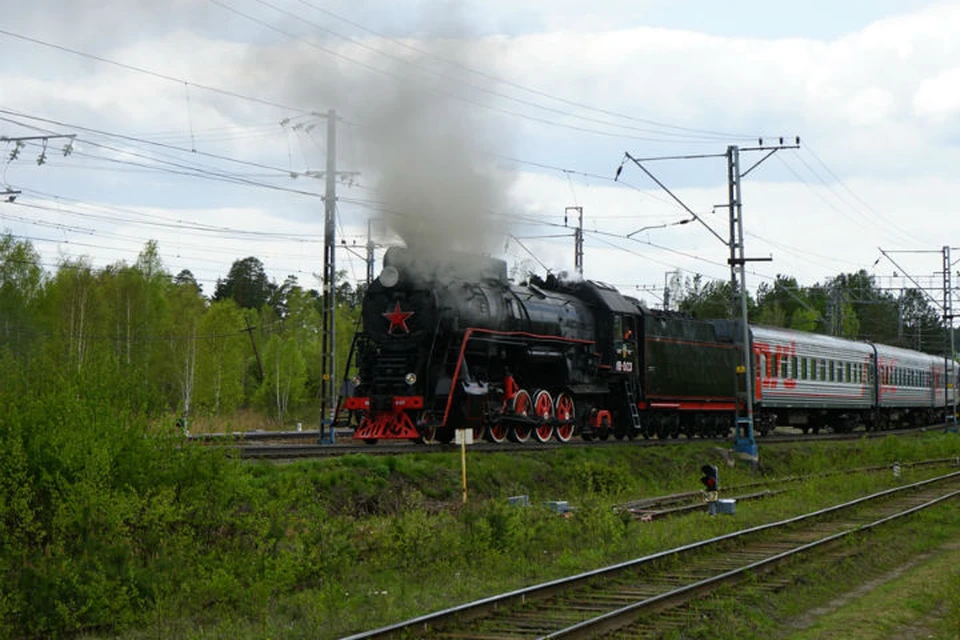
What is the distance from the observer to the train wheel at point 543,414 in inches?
997

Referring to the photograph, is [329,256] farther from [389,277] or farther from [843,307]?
[843,307]

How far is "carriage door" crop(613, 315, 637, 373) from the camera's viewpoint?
2850 cm

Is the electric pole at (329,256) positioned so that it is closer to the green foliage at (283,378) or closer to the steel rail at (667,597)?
the steel rail at (667,597)

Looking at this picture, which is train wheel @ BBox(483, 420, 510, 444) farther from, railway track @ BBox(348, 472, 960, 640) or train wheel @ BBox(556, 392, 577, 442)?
railway track @ BBox(348, 472, 960, 640)

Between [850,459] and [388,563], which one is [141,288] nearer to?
[850,459]

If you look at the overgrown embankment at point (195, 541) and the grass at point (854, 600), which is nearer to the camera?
the overgrown embankment at point (195, 541)

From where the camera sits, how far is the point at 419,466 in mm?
19469

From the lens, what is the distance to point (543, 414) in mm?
25609

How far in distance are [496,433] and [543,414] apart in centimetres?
165

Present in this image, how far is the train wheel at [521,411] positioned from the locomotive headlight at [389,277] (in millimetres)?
3913

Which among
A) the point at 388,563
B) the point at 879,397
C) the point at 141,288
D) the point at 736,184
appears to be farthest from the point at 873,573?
the point at 141,288

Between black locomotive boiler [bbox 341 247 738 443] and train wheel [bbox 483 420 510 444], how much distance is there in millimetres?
24

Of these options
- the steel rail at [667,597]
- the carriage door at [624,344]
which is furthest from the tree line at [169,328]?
the steel rail at [667,597]

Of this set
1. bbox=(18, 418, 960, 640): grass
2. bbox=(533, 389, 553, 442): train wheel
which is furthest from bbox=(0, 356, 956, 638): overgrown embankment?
bbox=(533, 389, 553, 442): train wheel
